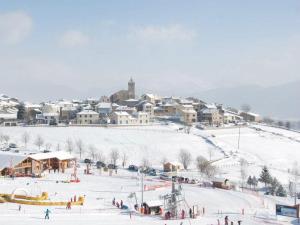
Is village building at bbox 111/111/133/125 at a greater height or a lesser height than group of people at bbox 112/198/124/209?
greater

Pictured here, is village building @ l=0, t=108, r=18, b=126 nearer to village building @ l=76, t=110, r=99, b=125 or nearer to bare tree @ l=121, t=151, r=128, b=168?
village building @ l=76, t=110, r=99, b=125

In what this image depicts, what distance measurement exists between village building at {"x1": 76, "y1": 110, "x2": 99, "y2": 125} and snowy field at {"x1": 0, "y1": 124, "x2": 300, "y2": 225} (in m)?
8.97

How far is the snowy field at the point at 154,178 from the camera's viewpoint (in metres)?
23.6

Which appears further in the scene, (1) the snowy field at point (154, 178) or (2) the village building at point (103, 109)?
(2) the village building at point (103, 109)

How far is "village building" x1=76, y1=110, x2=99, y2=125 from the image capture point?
81.6 m

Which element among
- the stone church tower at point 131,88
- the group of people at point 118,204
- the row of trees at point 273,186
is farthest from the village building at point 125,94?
the group of people at point 118,204

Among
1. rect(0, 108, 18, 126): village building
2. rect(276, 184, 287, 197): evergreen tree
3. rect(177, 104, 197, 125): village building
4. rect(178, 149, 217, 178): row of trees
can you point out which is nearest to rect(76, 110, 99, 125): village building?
rect(0, 108, 18, 126): village building

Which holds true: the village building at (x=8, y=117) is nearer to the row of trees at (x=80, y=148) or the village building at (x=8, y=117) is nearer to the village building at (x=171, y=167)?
the row of trees at (x=80, y=148)

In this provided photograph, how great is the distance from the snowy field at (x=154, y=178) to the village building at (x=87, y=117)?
8968 millimetres

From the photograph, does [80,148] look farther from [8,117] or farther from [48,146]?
[8,117]

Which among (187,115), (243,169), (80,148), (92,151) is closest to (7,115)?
(187,115)

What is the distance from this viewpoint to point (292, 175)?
51562 millimetres

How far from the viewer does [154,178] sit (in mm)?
40688

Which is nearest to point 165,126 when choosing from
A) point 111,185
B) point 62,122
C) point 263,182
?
point 62,122
